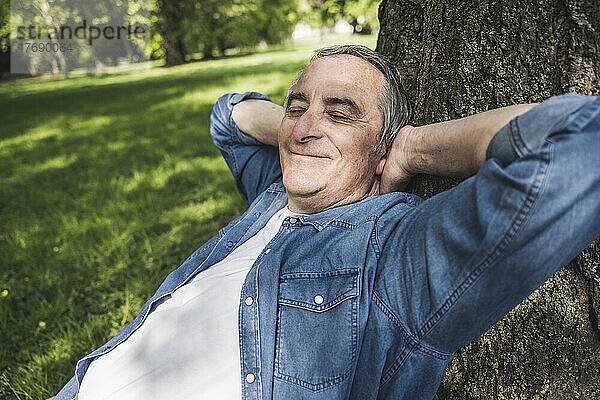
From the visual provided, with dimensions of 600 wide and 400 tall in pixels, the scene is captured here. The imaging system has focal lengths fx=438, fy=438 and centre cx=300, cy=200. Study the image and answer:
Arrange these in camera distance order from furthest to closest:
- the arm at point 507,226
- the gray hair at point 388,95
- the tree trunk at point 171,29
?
the tree trunk at point 171,29 → the gray hair at point 388,95 → the arm at point 507,226

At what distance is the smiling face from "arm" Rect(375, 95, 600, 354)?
22.4 inches

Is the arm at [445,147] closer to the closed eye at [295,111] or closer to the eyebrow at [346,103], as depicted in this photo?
the eyebrow at [346,103]

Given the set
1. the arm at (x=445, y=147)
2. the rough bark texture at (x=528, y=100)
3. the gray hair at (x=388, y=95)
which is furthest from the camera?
the gray hair at (x=388, y=95)

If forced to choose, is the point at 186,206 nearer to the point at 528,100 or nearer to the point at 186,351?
the point at 186,351

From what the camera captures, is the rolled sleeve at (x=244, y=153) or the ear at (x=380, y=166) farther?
the rolled sleeve at (x=244, y=153)

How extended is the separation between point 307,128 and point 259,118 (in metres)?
0.65

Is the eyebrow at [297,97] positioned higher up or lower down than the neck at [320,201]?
higher up

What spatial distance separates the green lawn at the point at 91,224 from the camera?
2.81m

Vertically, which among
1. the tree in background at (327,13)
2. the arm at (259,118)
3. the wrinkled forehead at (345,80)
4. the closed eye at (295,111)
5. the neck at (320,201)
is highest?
the tree in background at (327,13)

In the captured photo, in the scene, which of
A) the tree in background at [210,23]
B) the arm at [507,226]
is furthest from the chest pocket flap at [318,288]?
the tree in background at [210,23]

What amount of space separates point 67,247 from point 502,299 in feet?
12.5

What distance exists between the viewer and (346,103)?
1764 mm

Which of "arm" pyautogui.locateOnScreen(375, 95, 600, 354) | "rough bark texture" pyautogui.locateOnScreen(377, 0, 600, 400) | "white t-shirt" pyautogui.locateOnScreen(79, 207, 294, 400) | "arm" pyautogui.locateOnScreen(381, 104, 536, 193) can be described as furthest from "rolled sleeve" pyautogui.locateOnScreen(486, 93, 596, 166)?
"white t-shirt" pyautogui.locateOnScreen(79, 207, 294, 400)

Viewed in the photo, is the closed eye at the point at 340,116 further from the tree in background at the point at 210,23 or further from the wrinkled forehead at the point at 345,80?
the tree in background at the point at 210,23
